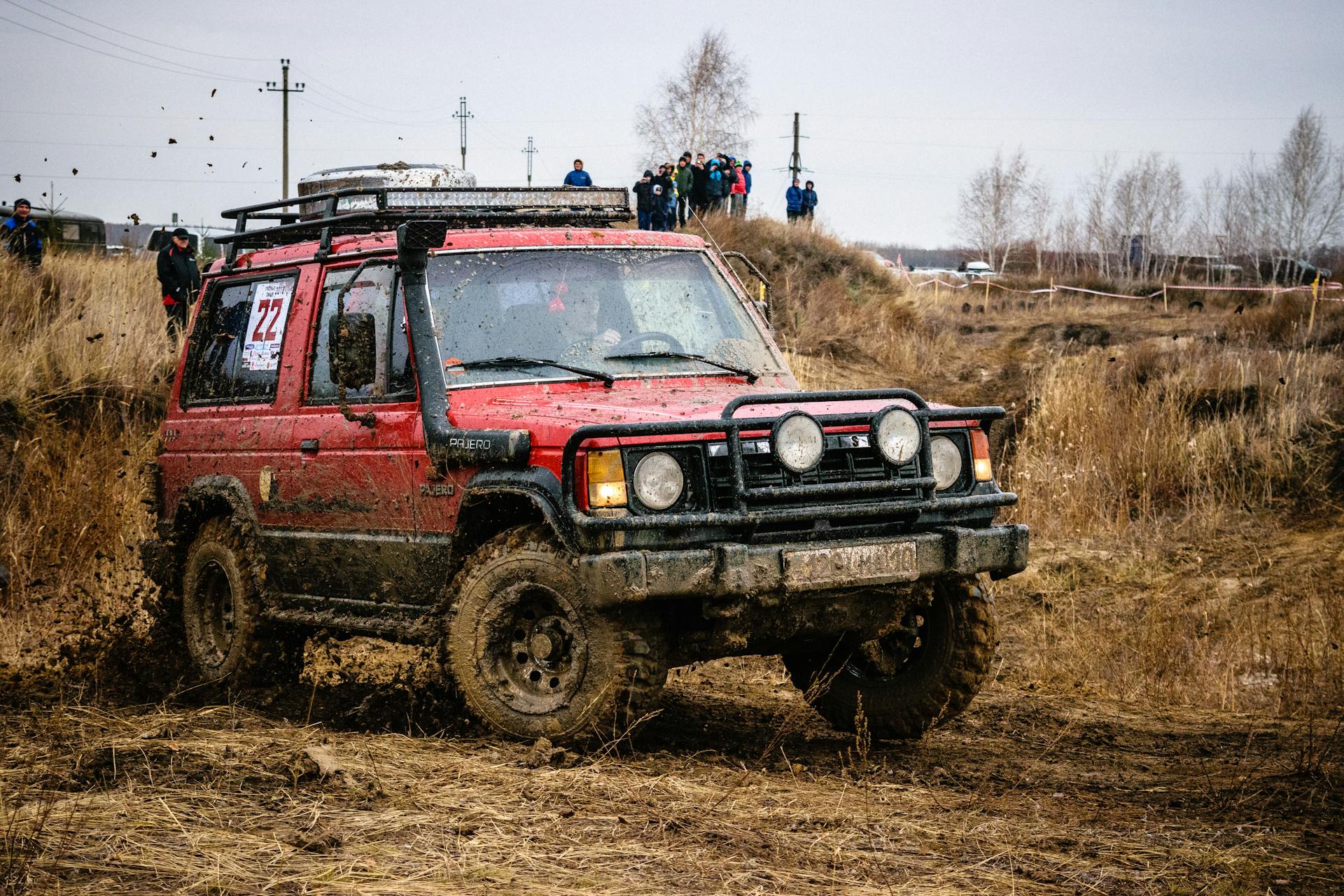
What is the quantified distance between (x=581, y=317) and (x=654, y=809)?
2426mm

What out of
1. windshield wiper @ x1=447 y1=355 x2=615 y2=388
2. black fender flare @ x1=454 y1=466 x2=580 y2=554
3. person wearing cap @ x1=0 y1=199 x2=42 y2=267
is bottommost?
black fender flare @ x1=454 y1=466 x2=580 y2=554

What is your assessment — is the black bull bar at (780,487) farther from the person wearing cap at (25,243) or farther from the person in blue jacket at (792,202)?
the person in blue jacket at (792,202)

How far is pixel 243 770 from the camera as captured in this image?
4777 mm

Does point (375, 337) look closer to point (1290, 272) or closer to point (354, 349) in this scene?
point (354, 349)

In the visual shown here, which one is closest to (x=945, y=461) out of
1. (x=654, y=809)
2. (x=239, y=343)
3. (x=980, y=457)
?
(x=980, y=457)

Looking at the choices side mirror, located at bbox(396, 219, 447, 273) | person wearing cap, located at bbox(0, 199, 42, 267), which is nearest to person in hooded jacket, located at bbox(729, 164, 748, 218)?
person wearing cap, located at bbox(0, 199, 42, 267)

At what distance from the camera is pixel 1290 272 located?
46312 millimetres

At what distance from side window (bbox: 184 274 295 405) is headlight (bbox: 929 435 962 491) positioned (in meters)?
3.24

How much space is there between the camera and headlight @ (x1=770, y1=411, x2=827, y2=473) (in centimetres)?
506

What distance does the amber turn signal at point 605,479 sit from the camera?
492 centimetres

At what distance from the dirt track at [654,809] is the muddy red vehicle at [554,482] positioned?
41cm

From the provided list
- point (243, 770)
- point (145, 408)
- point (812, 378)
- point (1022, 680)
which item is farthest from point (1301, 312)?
point (243, 770)

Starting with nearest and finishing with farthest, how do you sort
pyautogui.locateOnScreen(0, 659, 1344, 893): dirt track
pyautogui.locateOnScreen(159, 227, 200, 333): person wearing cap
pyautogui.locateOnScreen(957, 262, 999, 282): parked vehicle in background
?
1. pyautogui.locateOnScreen(0, 659, 1344, 893): dirt track
2. pyautogui.locateOnScreen(159, 227, 200, 333): person wearing cap
3. pyautogui.locateOnScreen(957, 262, 999, 282): parked vehicle in background

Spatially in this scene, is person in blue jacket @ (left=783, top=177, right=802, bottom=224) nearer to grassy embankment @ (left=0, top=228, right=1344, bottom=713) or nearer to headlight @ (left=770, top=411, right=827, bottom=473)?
grassy embankment @ (left=0, top=228, right=1344, bottom=713)
